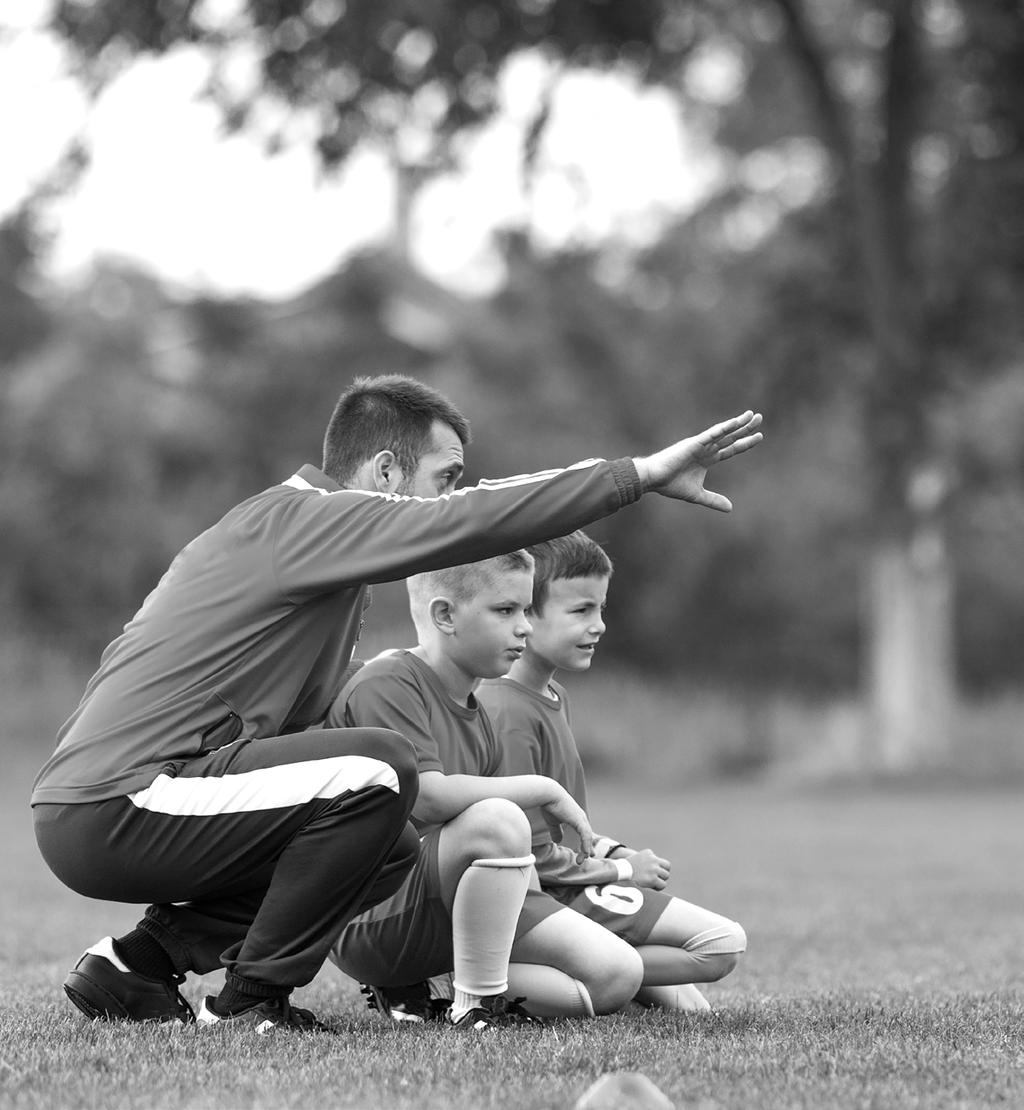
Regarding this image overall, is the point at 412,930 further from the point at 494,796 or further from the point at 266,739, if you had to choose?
the point at 266,739

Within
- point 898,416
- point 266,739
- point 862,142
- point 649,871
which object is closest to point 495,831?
point 649,871

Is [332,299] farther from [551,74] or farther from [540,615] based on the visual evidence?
[540,615]

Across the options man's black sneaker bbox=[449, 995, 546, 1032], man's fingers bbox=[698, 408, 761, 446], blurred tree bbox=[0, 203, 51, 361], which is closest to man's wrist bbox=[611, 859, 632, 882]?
man's black sneaker bbox=[449, 995, 546, 1032]

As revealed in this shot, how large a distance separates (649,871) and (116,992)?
1324 millimetres

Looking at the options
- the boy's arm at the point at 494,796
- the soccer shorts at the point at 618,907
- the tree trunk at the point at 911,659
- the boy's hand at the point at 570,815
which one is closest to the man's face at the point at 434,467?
the boy's arm at the point at 494,796

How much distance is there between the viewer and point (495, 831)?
4.13 meters

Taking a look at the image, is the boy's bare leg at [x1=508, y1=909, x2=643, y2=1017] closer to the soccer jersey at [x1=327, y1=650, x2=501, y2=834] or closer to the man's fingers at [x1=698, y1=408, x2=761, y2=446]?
the soccer jersey at [x1=327, y1=650, x2=501, y2=834]

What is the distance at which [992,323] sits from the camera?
19.5m

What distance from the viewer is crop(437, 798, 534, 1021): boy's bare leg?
4133 mm

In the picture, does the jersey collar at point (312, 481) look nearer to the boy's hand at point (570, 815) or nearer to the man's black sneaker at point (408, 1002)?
the boy's hand at point (570, 815)

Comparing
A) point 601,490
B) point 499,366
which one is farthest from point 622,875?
point 499,366

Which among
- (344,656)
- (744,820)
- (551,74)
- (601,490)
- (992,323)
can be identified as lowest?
(744,820)

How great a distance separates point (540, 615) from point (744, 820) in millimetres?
10701

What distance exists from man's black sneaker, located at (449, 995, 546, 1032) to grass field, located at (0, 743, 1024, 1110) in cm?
15
